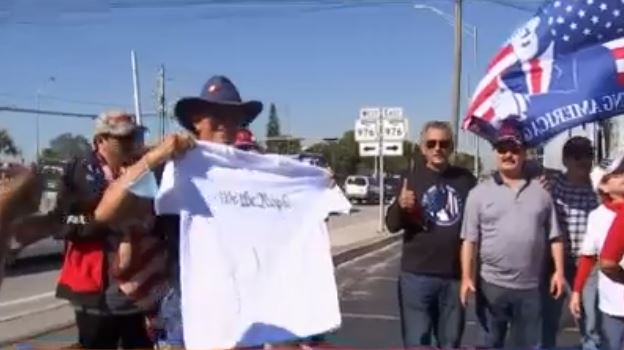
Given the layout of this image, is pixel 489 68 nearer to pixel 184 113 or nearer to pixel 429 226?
pixel 429 226

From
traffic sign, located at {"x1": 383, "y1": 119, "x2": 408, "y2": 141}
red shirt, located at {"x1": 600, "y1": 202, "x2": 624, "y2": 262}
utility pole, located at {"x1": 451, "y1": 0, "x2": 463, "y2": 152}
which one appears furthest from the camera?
utility pole, located at {"x1": 451, "y1": 0, "x2": 463, "y2": 152}

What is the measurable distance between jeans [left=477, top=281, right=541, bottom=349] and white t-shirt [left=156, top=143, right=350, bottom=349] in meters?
1.47

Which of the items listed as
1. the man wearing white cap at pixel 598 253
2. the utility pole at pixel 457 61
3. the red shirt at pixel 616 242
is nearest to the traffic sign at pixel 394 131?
the utility pole at pixel 457 61

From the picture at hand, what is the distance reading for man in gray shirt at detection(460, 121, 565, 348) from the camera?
19.9 feet

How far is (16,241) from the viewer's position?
276cm

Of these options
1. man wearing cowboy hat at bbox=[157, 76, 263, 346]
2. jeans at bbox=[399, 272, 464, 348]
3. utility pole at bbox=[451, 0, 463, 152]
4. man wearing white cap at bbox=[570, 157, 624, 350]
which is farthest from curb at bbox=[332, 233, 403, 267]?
man wearing cowboy hat at bbox=[157, 76, 263, 346]

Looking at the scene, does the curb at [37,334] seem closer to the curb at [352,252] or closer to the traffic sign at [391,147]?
the curb at [352,252]

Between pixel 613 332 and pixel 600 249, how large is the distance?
52cm

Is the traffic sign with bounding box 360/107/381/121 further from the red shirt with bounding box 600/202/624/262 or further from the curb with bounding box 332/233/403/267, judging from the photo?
the red shirt with bounding box 600/202/624/262

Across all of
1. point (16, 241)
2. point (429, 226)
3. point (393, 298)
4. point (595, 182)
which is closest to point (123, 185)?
point (16, 241)

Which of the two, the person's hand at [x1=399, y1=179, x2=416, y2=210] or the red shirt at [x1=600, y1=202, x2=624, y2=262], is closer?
the red shirt at [x1=600, y1=202, x2=624, y2=262]

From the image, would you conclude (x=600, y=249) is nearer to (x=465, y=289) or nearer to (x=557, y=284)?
(x=557, y=284)

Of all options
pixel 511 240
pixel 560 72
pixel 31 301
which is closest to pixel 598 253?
pixel 511 240

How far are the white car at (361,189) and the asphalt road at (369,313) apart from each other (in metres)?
31.9
